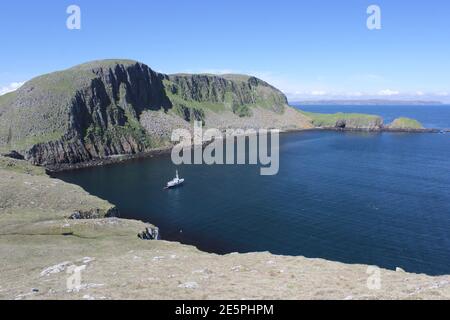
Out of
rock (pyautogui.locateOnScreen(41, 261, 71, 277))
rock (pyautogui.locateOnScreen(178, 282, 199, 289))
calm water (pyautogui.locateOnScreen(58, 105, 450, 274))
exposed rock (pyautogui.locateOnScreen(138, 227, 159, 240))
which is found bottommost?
calm water (pyautogui.locateOnScreen(58, 105, 450, 274))

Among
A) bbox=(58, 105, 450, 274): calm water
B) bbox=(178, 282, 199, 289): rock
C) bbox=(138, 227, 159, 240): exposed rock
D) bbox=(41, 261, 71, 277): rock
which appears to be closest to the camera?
bbox=(178, 282, 199, 289): rock

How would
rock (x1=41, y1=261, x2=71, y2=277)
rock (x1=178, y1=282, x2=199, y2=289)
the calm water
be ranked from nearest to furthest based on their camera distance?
1. rock (x1=178, y1=282, x2=199, y2=289)
2. rock (x1=41, y1=261, x2=71, y2=277)
3. the calm water

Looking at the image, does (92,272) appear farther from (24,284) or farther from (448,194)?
(448,194)

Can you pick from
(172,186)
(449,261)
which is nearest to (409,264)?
(449,261)

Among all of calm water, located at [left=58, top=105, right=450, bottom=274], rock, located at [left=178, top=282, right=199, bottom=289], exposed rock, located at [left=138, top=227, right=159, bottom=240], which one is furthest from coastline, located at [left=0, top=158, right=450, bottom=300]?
calm water, located at [left=58, top=105, right=450, bottom=274]

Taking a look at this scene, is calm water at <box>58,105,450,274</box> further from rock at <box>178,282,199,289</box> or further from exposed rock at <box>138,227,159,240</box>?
rock at <box>178,282,199,289</box>

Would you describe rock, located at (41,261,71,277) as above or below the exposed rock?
above

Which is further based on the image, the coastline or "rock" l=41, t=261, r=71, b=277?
"rock" l=41, t=261, r=71, b=277
